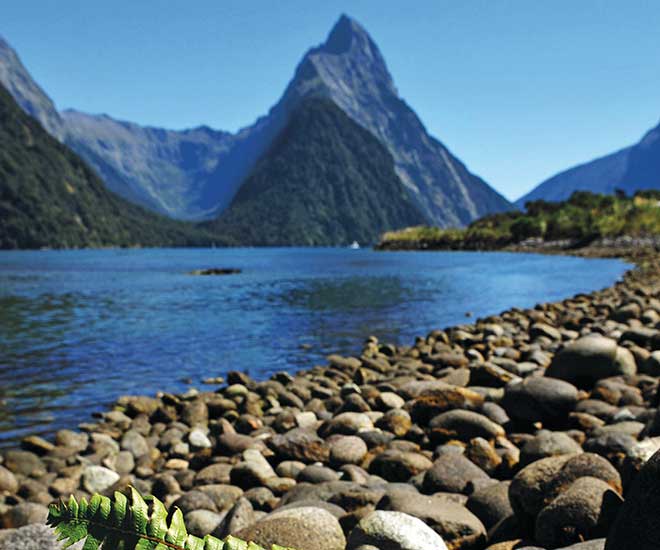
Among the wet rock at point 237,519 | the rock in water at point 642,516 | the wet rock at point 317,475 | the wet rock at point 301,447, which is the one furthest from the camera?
the wet rock at point 301,447

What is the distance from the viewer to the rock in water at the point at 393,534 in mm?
4398

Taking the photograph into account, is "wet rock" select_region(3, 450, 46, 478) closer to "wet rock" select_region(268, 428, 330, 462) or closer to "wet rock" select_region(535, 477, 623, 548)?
"wet rock" select_region(268, 428, 330, 462)

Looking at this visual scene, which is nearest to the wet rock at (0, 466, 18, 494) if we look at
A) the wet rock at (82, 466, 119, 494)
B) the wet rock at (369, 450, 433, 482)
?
the wet rock at (82, 466, 119, 494)

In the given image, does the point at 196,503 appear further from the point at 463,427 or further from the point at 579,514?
the point at 579,514

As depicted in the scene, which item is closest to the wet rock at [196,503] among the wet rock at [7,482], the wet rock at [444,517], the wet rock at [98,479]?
the wet rock at [444,517]

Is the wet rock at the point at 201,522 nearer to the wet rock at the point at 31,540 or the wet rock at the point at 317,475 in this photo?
the wet rock at the point at 317,475

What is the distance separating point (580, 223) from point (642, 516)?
532 ft

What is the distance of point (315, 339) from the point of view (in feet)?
90.1

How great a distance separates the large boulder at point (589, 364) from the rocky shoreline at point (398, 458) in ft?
0.09

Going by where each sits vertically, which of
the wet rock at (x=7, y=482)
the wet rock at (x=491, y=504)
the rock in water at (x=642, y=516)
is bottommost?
the wet rock at (x=7, y=482)

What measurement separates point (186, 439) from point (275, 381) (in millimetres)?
5327

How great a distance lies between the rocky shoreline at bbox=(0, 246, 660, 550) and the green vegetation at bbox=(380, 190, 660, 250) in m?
135

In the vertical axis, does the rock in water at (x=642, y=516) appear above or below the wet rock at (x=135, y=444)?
above

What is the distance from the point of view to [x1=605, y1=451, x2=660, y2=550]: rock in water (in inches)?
99.3
